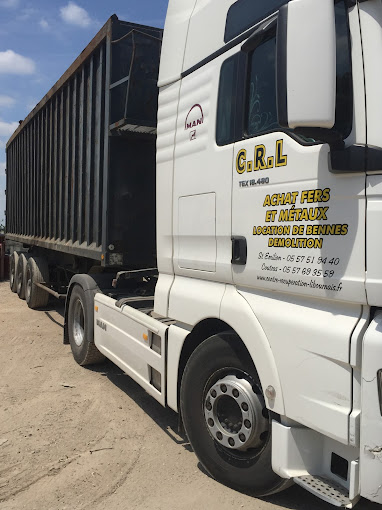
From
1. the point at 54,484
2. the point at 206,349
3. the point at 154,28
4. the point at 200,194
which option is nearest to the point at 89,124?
the point at 154,28

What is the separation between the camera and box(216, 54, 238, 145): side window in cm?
280

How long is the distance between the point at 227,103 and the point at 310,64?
0.96 m

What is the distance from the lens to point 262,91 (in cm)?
260

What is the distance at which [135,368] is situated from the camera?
390 cm

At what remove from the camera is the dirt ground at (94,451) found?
Result: 2830mm

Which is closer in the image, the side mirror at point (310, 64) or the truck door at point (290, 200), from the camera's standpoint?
the side mirror at point (310, 64)

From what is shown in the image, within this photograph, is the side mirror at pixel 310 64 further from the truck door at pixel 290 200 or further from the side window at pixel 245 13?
the side window at pixel 245 13

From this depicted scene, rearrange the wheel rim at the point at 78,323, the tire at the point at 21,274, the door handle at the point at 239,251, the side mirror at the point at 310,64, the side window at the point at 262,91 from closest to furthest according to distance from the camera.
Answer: the side mirror at the point at 310,64
the side window at the point at 262,91
the door handle at the point at 239,251
the wheel rim at the point at 78,323
the tire at the point at 21,274

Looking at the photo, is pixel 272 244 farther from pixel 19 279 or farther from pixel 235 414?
pixel 19 279

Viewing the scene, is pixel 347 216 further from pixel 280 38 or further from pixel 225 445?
pixel 225 445

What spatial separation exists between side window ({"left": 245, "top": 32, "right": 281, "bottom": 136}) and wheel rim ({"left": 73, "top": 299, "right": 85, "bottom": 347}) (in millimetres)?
3409

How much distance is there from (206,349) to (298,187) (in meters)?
1.17

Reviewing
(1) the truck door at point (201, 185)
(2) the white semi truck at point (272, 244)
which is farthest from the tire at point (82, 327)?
(1) the truck door at point (201, 185)

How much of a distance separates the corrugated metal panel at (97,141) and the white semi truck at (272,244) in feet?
3.81
